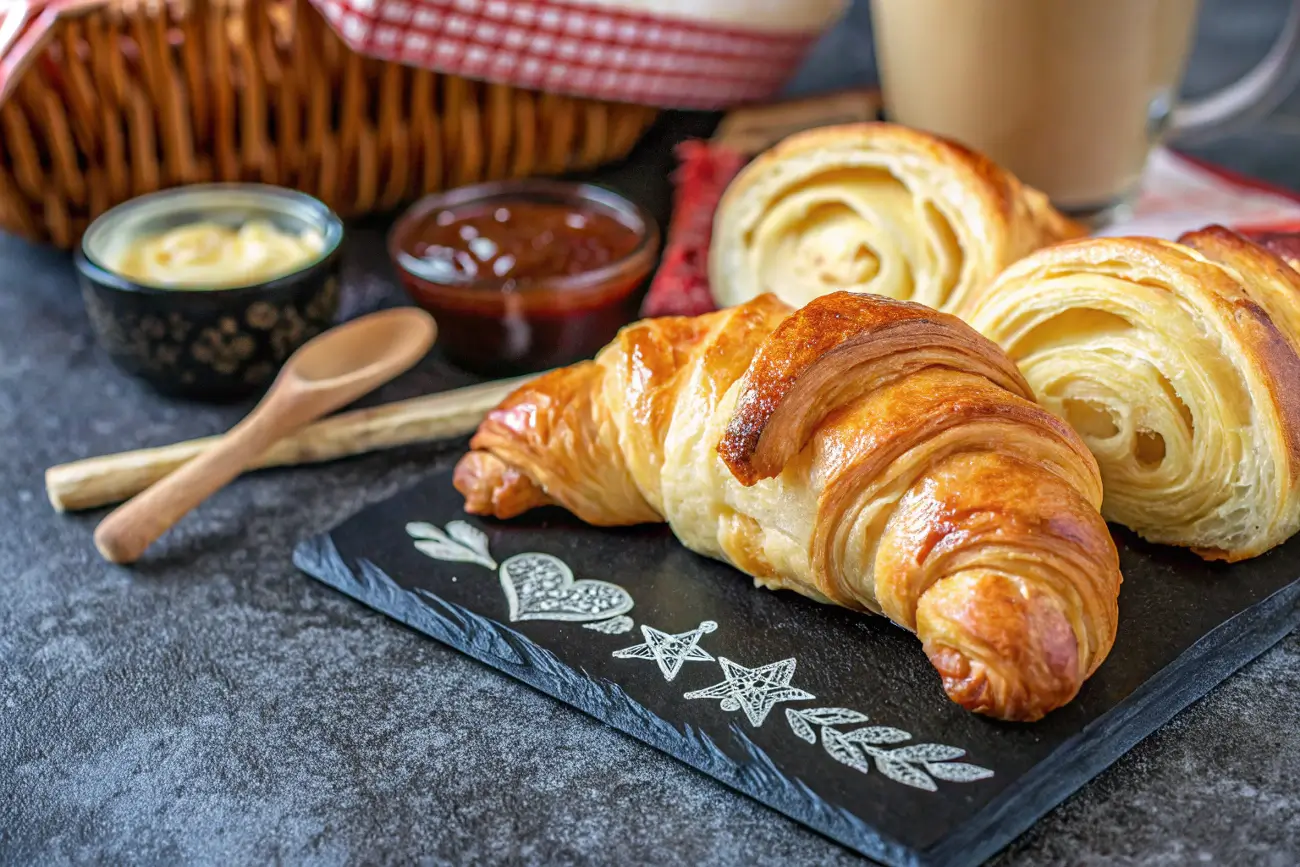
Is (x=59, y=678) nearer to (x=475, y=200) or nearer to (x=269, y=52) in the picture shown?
(x=475, y=200)

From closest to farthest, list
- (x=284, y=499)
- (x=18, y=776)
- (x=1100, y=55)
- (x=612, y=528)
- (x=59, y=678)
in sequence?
(x=18, y=776)
(x=59, y=678)
(x=612, y=528)
(x=284, y=499)
(x=1100, y=55)

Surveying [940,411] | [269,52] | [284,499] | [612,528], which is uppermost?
[940,411]

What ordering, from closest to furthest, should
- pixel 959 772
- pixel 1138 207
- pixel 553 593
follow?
pixel 959 772 < pixel 553 593 < pixel 1138 207

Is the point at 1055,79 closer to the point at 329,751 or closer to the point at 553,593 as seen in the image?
the point at 553,593

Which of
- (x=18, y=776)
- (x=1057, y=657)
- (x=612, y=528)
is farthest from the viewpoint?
(x=612, y=528)

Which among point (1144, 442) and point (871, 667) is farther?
point (1144, 442)

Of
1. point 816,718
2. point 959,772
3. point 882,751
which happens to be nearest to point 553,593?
point 816,718

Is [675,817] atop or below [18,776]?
atop

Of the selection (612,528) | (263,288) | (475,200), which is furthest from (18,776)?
(475,200)
